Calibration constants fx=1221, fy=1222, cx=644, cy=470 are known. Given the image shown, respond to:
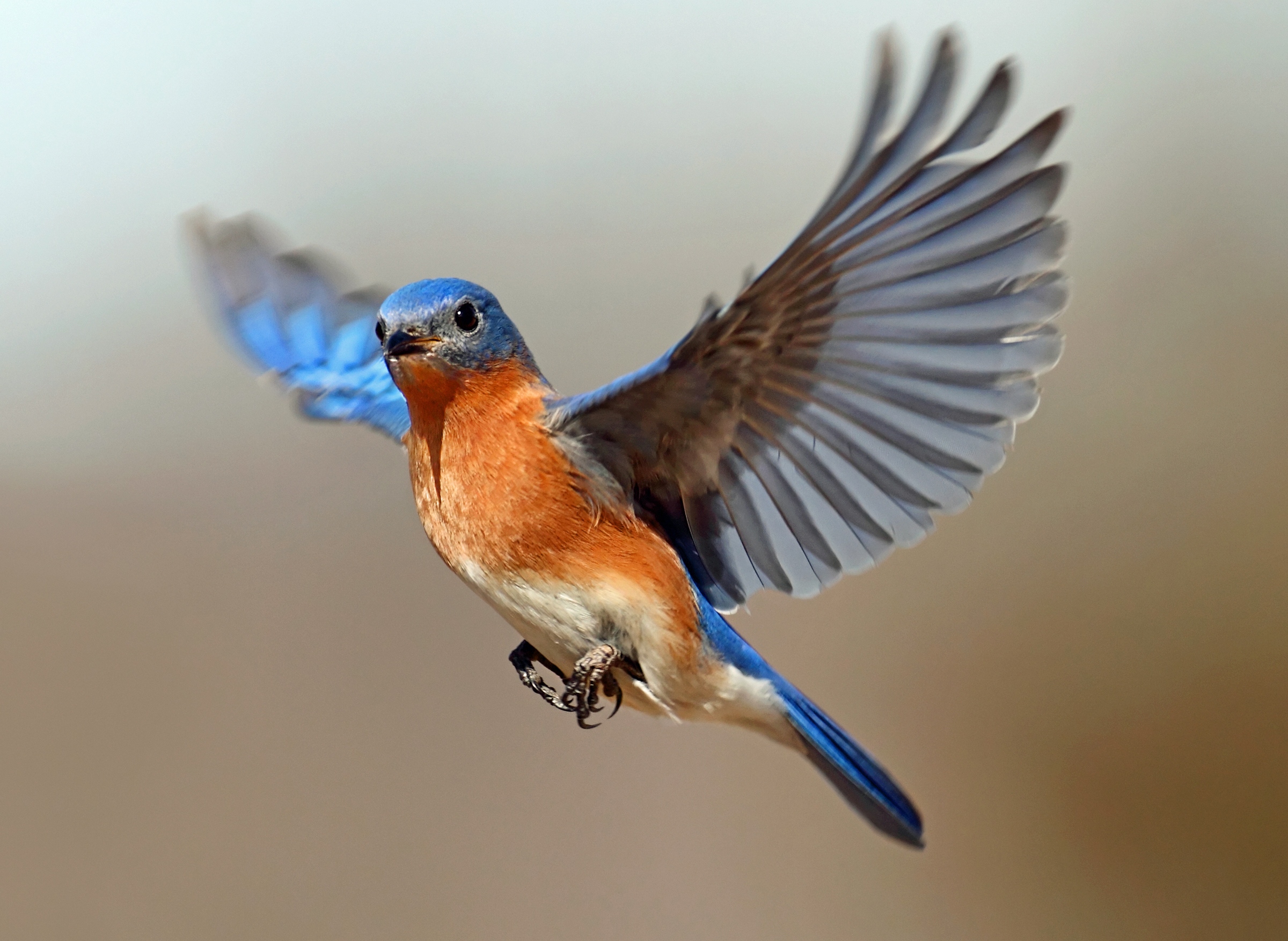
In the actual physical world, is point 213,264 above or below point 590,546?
above

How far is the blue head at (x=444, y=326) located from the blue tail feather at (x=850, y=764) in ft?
1.91

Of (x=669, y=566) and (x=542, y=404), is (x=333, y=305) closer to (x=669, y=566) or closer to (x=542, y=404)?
(x=542, y=404)

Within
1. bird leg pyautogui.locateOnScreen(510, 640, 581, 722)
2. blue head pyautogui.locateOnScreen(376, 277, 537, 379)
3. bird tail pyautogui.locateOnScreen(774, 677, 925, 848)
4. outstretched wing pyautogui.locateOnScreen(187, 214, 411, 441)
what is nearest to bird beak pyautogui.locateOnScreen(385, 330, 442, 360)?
blue head pyautogui.locateOnScreen(376, 277, 537, 379)

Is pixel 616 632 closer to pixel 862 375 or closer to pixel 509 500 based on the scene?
pixel 509 500

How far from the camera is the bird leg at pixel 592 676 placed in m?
1.57

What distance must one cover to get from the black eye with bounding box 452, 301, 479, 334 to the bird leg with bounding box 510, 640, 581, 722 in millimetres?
450

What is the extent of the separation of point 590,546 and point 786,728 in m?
0.54

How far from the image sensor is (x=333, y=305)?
7.93 ft

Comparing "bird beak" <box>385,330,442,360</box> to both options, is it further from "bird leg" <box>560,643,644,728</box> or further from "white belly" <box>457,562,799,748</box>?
"bird leg" <box>560,643,644,728</box>

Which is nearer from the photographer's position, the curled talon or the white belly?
the white belly

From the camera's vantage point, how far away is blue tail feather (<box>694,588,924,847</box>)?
1922mm

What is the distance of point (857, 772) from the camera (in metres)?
1.94

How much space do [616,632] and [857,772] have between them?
21.4 inches

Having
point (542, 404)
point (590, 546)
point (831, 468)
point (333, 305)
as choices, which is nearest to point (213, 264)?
point (333, 305)
